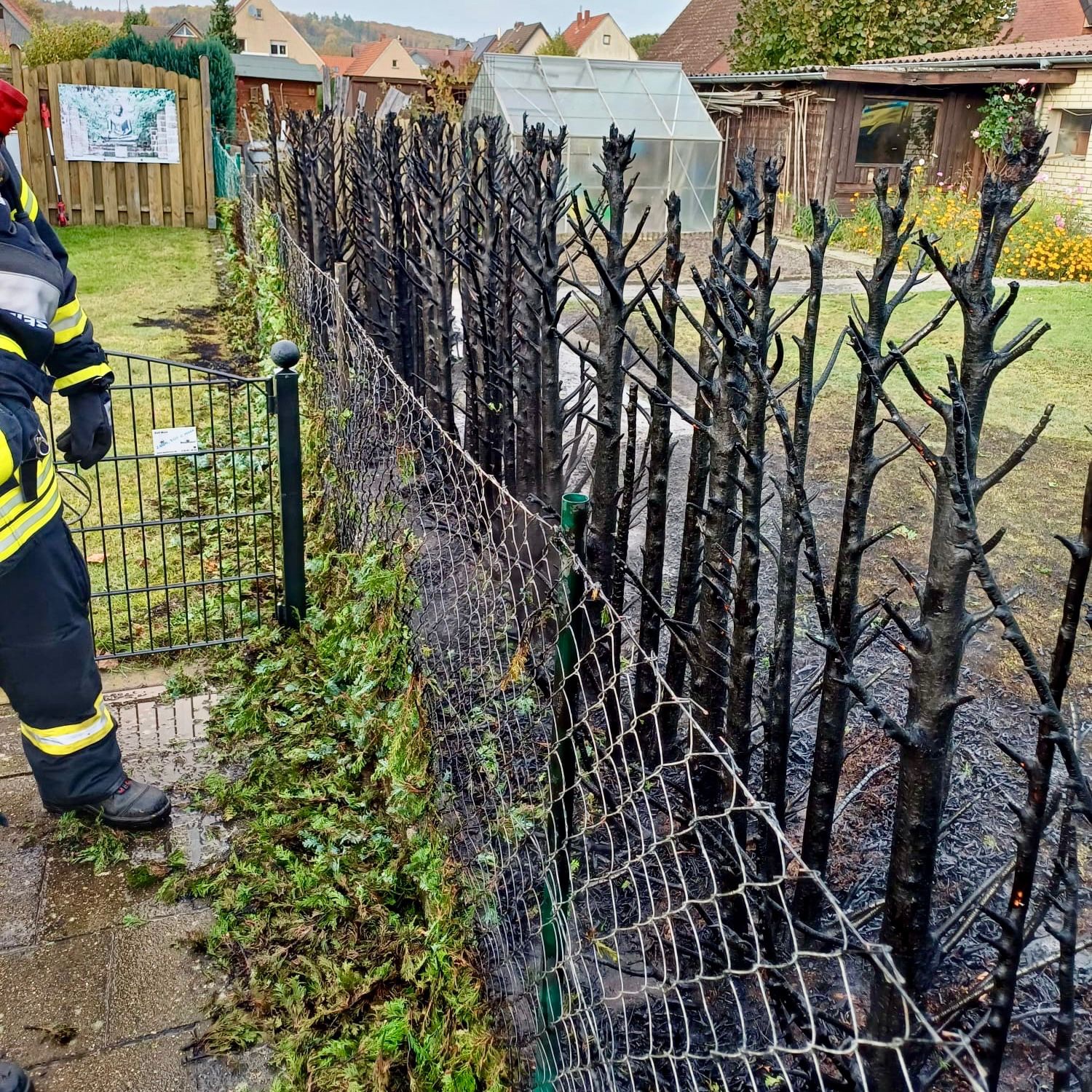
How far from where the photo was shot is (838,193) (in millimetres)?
21125

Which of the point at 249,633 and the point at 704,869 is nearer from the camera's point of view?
the point at 704,869

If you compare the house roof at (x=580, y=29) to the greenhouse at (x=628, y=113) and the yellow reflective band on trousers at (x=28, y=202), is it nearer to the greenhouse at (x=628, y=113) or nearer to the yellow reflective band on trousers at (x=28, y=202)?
the greenhouse at (x=628, y=113)

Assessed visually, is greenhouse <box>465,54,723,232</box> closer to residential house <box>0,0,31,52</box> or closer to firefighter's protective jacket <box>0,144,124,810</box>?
firefighter's protective jacket <box>0,144,124,810</box>

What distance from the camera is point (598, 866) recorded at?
8.34 ft

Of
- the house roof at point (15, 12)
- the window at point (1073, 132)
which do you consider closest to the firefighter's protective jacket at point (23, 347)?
the window at point (1073, 132)

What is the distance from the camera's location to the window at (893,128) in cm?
2108

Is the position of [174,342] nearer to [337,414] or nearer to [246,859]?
[337,414]

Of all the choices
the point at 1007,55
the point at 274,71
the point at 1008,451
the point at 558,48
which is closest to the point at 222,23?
the point at 274,71

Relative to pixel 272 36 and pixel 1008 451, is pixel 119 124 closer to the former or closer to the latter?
pixel 1008 451

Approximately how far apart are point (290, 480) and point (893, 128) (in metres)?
21.4

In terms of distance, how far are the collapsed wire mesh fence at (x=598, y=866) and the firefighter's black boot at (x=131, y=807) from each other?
3.27ft

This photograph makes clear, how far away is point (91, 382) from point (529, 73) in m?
16.1

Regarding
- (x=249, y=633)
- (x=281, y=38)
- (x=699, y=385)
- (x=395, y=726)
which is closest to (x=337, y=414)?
(x=249, y=633)

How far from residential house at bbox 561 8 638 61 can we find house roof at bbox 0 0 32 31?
99.8ft
